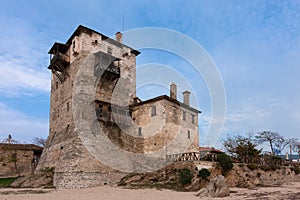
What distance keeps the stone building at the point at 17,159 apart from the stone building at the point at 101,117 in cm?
533

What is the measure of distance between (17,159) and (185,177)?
2256cm

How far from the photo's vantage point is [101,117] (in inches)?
1070

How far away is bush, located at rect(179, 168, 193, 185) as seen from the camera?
69.1 ft

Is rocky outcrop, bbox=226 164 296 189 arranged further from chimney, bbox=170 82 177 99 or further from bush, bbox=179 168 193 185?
chimney, bbox=170 82 177 99

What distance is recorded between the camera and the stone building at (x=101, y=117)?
25.2m

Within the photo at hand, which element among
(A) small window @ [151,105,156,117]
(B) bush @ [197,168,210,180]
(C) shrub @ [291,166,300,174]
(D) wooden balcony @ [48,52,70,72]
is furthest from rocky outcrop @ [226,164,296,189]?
(D) wooden balcony @ [48,52,70,72]

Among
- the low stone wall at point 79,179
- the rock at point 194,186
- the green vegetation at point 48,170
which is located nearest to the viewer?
the rock at point 194,186

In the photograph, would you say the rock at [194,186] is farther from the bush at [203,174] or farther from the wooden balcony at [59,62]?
the wooden balcony at [59,62]

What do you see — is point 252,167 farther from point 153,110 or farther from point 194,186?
point 153,110

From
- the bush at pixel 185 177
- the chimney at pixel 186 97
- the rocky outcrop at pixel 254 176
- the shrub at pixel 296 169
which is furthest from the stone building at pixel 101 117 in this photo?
the shrub at pixel 296 169

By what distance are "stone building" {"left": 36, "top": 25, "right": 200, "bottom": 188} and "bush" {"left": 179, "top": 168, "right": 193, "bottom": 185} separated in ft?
20.5

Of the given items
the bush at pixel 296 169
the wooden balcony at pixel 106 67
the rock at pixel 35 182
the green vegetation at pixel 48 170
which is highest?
the wooden balcony at pixel 106 67

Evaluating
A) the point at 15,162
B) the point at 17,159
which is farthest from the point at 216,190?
the point at 17,159

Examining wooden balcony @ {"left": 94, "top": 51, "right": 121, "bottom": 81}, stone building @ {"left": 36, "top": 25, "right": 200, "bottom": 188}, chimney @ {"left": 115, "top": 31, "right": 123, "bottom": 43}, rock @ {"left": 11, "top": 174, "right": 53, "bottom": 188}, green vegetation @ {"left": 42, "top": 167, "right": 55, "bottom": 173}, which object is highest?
chimney @ {"left": 115, "top": 31, "right": 123, "bottom": 43}
